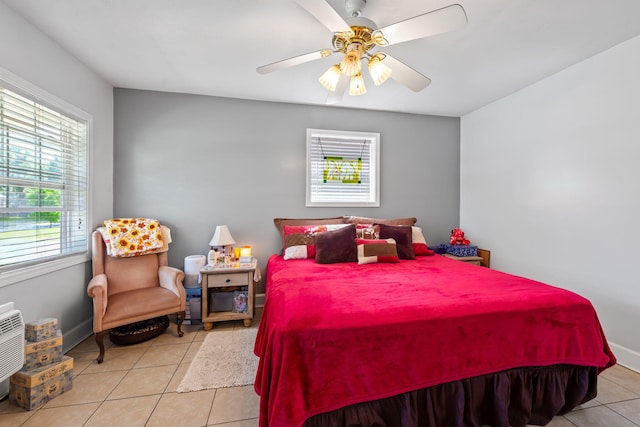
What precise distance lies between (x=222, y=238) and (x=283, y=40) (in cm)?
202

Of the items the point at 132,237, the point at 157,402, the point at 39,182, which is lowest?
the point at 157,402

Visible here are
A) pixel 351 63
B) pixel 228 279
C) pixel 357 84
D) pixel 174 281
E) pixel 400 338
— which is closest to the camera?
pixel 400 338

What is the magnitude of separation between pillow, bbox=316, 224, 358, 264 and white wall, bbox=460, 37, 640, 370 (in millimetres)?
1965

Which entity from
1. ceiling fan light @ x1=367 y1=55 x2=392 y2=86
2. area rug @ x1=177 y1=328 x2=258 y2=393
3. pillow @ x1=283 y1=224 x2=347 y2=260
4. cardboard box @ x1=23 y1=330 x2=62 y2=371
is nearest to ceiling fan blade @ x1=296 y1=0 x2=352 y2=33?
ceiling fan light @ x1=367 y1=55 x2=392 y2=86

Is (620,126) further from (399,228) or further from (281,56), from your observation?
(281,56)

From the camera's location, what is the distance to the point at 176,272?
2.70 m

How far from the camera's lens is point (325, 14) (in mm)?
1479

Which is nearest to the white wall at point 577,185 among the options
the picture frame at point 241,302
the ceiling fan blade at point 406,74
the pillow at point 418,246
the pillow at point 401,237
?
the pillow at point 418,246

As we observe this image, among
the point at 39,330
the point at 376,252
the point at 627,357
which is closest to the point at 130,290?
the point at 39,330

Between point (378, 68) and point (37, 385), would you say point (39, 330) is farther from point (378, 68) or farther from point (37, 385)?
point (378, 68)

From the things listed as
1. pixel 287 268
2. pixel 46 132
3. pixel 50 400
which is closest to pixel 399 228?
pixel 287 268

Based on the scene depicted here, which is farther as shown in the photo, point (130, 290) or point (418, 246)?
point (418, 246)

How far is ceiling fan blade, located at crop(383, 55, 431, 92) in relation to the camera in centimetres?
186

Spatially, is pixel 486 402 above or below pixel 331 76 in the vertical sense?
below
